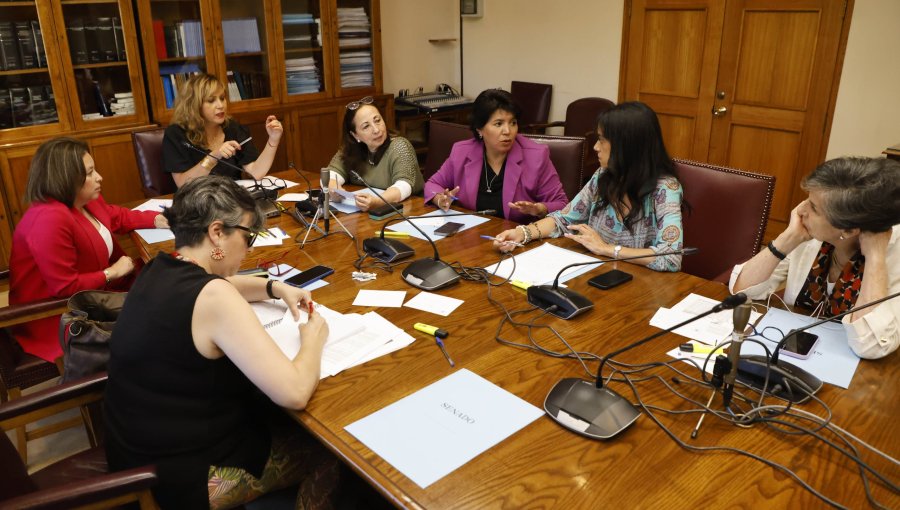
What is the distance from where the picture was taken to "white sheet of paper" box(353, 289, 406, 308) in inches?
68.5

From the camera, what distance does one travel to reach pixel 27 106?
11.8ft

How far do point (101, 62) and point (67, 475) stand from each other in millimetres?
2986

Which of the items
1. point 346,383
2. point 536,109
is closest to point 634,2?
point 536,109

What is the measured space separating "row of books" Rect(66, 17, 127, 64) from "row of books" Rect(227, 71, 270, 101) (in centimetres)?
66

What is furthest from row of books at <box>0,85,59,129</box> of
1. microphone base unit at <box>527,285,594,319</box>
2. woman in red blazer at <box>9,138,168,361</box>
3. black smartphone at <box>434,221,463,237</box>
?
microphone base unit at <box>527,285,594,319</box>

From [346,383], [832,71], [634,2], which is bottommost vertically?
[346,383]

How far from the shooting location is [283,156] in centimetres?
448

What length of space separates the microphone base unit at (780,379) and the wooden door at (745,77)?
3096 millimetres

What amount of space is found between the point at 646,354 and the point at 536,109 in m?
3.90

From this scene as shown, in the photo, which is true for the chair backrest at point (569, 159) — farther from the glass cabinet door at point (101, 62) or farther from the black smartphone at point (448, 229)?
the glass cabinet door at point (101, 62)

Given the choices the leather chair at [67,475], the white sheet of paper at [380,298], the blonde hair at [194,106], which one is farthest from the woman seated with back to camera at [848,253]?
the blonde hair at [194,106]

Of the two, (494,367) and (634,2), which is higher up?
(634,2)

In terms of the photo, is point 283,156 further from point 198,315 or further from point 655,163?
point 198,315

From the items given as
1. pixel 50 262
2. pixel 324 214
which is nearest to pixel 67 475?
pixel 50 262
